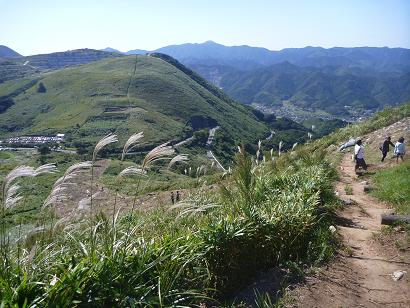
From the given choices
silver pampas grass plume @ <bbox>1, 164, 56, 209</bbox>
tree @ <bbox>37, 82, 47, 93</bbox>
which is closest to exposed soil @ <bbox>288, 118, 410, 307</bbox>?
silver pampas grass plume @ <bbox>1, 164, 56, 209</bbox>

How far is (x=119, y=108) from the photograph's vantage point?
488ft

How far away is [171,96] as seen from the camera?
169750mm

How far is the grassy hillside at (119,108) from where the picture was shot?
135625 mm

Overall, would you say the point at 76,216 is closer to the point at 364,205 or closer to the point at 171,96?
the point at 364,205

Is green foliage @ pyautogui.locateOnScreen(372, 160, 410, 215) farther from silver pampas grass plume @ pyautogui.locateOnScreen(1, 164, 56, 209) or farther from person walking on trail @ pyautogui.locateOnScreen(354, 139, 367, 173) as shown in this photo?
silver pampas grass plume @ pyautogui.locateOnScreen(1, 164, 56, 209)

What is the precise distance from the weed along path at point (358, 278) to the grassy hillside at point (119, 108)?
10756 cm

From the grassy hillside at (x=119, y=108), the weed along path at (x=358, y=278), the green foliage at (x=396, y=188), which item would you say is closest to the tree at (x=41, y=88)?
the grassy hillside at (x=119, y=108)

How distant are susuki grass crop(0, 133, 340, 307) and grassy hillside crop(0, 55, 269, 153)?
10851 centimetres

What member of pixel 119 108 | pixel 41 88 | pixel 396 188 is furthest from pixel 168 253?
pixel 41 88

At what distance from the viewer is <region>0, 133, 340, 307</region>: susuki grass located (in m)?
3.64

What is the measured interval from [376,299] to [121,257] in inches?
132

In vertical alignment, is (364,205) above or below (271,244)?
below

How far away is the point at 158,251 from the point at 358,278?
309 centimetres

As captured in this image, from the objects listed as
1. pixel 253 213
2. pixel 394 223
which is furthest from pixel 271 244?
pixel 394 223
